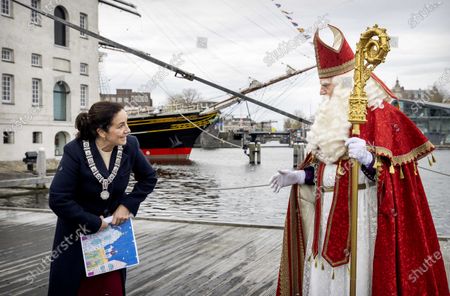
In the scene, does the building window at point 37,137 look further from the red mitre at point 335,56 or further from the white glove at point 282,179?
the red mitre at point 335,56

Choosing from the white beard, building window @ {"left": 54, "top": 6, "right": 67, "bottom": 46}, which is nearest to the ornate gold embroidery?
the white beard

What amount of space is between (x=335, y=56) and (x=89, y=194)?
1.98m

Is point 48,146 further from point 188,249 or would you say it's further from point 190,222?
point 188,249

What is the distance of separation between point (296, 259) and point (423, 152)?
126 cm

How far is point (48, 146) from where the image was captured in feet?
88.0

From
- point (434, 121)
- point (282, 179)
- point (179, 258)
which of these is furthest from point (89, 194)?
point (434, 121)

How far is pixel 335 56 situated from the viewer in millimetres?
3584

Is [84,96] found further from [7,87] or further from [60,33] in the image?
[7,87]

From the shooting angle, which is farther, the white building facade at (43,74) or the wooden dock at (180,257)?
the white building facade at (43,74)

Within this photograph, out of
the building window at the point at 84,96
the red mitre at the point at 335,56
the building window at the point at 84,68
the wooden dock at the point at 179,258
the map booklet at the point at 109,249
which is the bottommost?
the wooden dock at the point at 179,258

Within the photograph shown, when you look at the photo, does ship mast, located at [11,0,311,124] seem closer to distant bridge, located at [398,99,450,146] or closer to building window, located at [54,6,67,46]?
building window, located at [54,6,67,46]

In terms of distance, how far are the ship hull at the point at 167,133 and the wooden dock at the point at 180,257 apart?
3139 centimetres

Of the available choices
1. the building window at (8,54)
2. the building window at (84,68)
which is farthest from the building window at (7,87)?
the building window at (84,68)

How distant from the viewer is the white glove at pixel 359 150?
10.2ft
